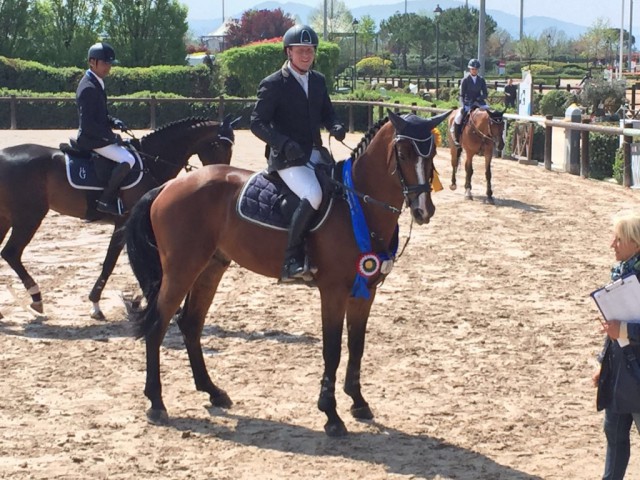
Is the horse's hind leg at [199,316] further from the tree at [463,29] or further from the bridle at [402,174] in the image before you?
the tree at [463,29]

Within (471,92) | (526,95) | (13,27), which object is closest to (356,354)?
(471,92)

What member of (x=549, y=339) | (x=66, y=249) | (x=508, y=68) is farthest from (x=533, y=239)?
(x=508, y=68)

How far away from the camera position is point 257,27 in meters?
74.9

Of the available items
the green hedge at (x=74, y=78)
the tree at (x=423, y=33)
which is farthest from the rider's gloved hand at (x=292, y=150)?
the tree at (x=423, y=33)

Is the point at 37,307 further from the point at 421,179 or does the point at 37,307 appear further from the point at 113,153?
the point at 421,179

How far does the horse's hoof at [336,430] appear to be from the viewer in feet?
20.8

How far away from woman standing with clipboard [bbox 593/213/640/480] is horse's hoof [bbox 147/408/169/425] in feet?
9.70

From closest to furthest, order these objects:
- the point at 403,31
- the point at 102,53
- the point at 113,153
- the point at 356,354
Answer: the point at 356,354 < the point at 102,53 < the point at 113,153 < the point at 403,31

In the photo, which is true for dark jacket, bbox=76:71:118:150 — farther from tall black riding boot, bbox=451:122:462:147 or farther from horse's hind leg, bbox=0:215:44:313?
tall black riding boot, bbox=451:122:462:147

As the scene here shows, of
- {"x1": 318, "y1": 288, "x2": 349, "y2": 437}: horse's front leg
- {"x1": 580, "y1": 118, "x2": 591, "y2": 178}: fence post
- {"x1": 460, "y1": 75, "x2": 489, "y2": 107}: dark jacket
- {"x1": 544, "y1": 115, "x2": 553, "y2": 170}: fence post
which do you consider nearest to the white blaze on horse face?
{"x1": 318, "y1": 288, "x2": 349, "y2": 437}: horse's front leg

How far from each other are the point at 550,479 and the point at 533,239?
7996 mm

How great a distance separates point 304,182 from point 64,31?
142 feet

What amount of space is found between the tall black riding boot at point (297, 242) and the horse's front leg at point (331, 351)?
0.75 ft

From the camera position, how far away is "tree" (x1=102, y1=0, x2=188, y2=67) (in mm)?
47250
